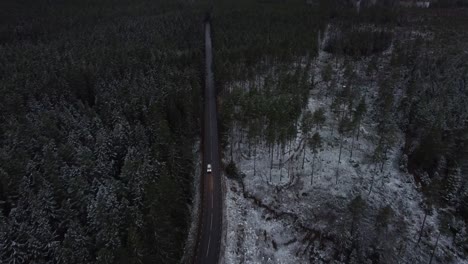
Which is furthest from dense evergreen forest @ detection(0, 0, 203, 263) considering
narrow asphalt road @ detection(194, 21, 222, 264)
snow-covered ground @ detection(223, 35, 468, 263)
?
snow-covered ground @ detection(223, 35, 468, 263)

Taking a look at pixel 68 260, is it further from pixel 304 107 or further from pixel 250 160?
pixel 304 107

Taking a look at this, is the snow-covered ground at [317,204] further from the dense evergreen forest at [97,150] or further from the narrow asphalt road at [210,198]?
the dense evergreen forest at [97,150]

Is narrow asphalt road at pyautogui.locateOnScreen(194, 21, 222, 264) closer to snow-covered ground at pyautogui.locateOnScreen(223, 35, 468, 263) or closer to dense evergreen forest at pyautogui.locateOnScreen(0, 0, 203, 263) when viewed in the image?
snow-covered ground at pyautogui.locateOnScreen(223, 35, 468, 263)

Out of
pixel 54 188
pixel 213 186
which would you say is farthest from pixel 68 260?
pixel 213 186

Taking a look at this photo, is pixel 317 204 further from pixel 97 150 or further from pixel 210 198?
pixel 97 150

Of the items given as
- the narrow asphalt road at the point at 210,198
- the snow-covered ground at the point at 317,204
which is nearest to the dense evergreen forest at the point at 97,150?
the narrow asphalt road at the point at 210,198

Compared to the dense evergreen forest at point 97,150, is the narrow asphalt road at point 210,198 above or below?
below
